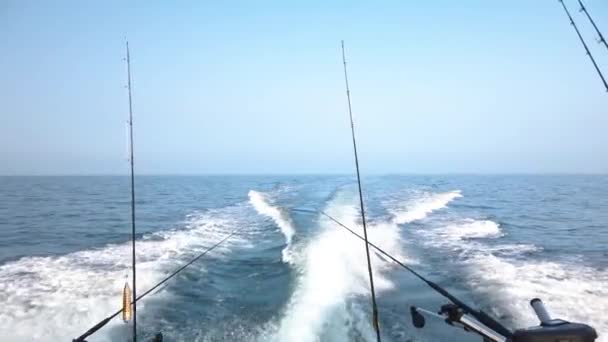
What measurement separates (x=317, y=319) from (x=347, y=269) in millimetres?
2870

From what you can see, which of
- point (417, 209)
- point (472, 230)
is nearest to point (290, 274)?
point (472, 230)


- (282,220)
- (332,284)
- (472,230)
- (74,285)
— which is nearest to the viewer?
(332,284)

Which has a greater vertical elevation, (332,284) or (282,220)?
(282,220)

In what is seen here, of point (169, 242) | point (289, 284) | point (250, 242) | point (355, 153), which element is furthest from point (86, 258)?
point (355, 153)

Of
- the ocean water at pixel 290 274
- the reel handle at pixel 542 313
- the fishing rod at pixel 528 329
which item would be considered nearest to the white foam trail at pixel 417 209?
the ocean water at pixel 290 274

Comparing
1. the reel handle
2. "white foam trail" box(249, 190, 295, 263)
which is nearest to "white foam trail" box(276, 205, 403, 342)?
"white foam trail" box(249, 190, 295, 263)

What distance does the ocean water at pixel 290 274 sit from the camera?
19.2 feet

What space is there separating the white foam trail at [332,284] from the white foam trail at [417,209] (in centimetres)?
327

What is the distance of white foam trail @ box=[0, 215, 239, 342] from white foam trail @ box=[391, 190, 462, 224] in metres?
7.73

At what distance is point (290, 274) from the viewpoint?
845cm

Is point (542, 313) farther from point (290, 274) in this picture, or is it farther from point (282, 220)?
point (282, 220)

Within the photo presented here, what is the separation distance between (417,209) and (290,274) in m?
12.4

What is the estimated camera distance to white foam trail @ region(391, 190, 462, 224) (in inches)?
656

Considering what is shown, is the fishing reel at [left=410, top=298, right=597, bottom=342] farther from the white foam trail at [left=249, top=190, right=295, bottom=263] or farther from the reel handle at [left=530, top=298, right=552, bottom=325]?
the white foam trail at [left=249, top=190, right=295, bottom=263]
